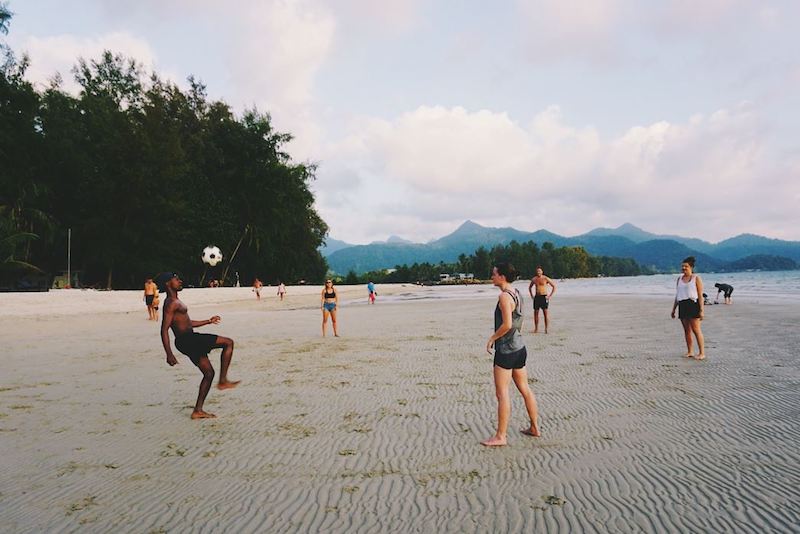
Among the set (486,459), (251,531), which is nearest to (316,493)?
(251,531)

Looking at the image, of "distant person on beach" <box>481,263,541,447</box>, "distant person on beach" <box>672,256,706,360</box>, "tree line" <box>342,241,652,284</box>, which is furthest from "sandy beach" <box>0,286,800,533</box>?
"tree line" <box>342,241,652,284</box>

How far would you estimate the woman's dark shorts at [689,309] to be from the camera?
9023mm

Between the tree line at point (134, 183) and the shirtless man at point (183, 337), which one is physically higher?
the tree line at point (134, 183)

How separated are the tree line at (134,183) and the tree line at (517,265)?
6757cm

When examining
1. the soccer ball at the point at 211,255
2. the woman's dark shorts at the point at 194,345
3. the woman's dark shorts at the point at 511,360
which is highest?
the soccer ball at the point at 211,255

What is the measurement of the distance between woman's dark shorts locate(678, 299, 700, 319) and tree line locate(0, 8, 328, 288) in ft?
94.7

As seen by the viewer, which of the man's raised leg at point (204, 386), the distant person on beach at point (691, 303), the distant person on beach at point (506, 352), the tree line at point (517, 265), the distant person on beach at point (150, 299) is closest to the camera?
the distant person on beach at point (506, 352)

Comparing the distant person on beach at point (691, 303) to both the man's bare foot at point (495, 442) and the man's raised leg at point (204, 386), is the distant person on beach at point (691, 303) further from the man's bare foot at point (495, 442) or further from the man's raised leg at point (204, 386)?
the man's raised leg at point (204, 386)

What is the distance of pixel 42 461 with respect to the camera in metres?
4.40

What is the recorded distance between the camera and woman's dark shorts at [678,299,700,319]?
29.6 feet

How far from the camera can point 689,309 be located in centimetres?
914

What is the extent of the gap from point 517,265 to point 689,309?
128957 mm

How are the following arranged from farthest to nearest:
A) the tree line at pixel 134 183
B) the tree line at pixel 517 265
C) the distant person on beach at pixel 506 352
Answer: the tree line at pixel 517 265 < the tree line at pixel 134 183 < the distant person on beach at pixel 506 352

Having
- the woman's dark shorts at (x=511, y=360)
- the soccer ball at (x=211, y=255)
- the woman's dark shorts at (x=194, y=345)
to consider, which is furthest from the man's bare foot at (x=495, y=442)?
the soccer ball at (x=211, y=255)
